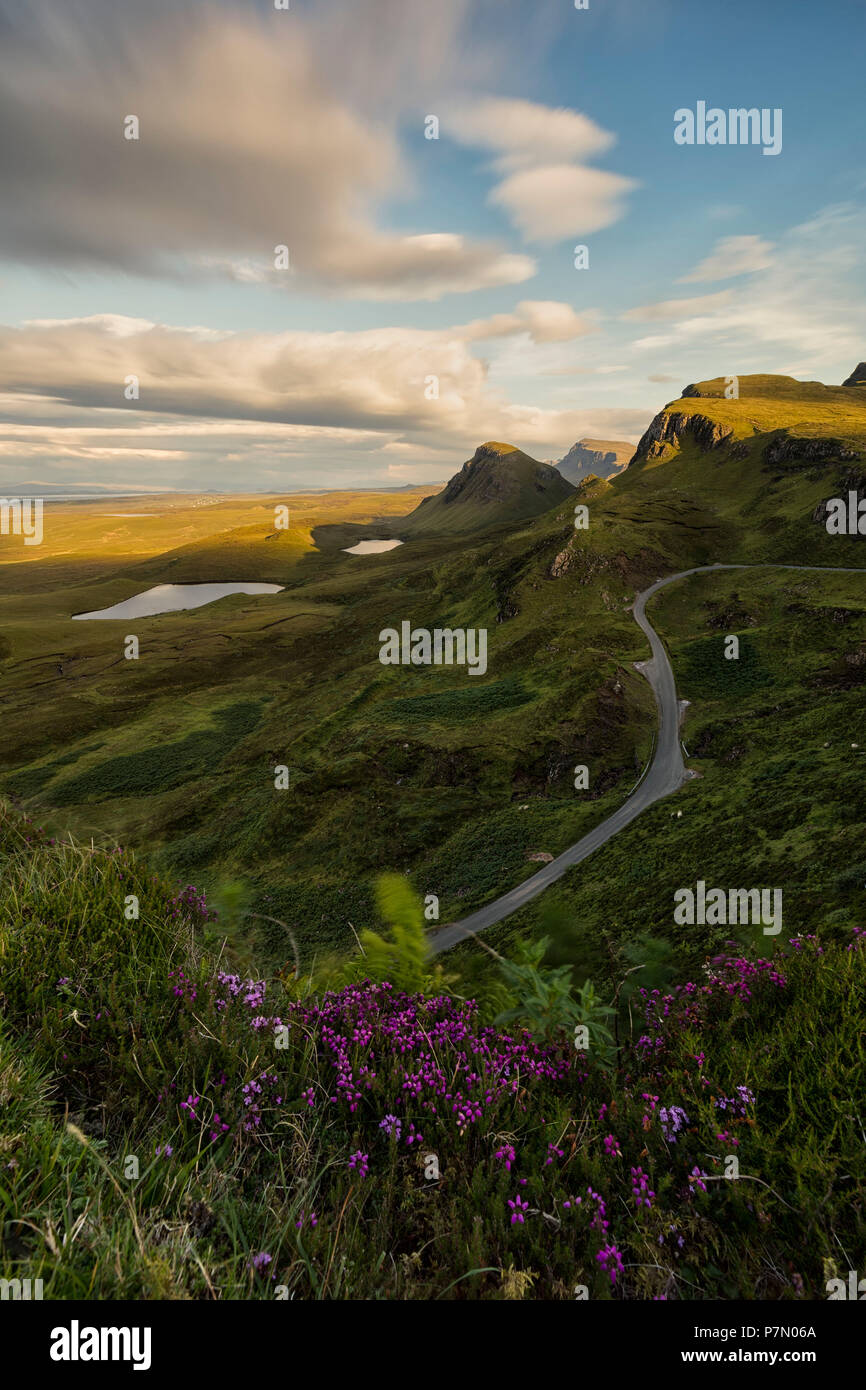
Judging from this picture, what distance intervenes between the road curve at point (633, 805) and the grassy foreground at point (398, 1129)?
11.0m

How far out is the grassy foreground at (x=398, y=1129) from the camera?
3.16 metres

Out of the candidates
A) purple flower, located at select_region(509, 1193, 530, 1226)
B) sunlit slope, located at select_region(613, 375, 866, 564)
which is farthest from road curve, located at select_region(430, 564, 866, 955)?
sunlit slope, located at select_region(613, 375, 866, 564)

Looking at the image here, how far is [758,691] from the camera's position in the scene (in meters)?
63.3

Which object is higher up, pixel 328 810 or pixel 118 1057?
pixel 118 1057

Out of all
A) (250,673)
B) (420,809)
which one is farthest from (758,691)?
(250,673)

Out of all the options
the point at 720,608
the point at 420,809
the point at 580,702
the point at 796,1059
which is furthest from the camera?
the point at 720,608

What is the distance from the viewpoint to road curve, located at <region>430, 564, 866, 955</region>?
35875 mm

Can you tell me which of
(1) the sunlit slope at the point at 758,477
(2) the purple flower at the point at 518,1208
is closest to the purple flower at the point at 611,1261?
(2) the purple flower at the point at 518,1208

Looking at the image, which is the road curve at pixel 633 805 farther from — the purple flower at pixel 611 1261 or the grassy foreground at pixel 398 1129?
the purple flower at pixel 611 1261

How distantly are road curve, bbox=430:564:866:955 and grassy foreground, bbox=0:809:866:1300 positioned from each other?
1100 centimetres

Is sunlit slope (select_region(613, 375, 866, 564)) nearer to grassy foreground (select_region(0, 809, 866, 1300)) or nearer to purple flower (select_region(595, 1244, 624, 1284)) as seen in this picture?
grassy foreground (select_region(0, 809, 866, 1300))

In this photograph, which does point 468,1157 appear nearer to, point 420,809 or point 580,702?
point 420,809
